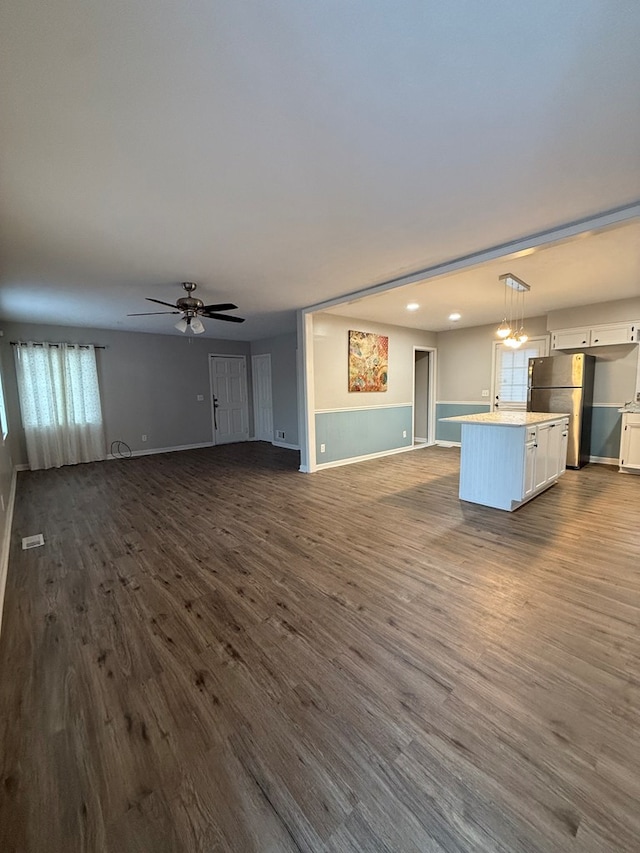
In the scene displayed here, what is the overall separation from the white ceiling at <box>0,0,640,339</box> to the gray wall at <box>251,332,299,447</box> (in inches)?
171

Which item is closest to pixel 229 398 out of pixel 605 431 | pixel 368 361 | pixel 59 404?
pixel 59 404

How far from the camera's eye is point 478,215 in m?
2.53

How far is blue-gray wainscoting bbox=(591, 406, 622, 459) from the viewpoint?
5512 millimetres

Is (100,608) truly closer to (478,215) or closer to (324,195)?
(324,195)

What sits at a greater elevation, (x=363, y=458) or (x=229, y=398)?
(x=229, y=398)

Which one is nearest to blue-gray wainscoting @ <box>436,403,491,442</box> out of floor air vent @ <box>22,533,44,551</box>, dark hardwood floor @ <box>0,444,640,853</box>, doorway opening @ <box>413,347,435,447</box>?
doorway opening @ <box>413,347,435,447</box>

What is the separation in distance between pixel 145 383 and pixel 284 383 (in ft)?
9.36

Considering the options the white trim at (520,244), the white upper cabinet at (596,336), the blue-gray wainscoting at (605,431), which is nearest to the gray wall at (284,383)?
the white trim at (520,244)

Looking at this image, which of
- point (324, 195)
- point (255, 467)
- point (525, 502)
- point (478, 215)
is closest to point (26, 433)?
point (255, 467)

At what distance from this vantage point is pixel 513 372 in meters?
6.53

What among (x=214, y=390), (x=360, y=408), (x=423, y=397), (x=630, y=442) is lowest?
(x=630, y=442)

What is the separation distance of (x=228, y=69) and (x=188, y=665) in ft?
8.48

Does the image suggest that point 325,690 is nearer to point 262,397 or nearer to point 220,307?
point 220,307

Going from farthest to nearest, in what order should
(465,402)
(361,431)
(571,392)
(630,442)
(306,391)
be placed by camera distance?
(465,402)
(361,431)
(306,391)
(571,392)
(630,442)
